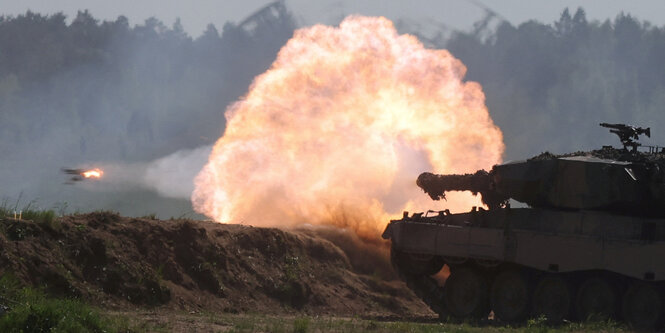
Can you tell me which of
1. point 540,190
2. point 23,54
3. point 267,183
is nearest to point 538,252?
point 540,190

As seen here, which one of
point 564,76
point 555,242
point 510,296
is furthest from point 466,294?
point 564,76

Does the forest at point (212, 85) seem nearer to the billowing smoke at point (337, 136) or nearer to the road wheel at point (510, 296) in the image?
the billowing smoke at point (337, 136)

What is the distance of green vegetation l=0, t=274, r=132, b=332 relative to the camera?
21.5 m

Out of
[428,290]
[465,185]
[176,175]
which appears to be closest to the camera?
[465,185]

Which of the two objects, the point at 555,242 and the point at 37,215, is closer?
→ the point at 555,242

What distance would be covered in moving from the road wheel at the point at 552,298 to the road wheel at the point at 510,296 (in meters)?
0.29

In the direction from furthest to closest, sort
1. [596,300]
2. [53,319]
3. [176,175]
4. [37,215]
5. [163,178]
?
[163,178] → [176,175] → [37,215] → [596,300] → [53,319]

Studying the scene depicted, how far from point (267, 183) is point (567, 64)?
4264cm

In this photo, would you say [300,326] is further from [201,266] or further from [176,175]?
[176,175]

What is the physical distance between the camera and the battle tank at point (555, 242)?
90.4 feet

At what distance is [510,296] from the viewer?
100 ft

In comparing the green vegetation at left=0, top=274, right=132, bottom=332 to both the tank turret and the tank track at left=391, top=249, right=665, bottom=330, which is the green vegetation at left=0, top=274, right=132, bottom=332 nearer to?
the tank track at left=391, top=249, right=665, bottom=330

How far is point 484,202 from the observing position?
32.1m

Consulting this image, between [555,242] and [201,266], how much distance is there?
8773 mm
